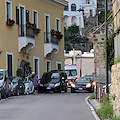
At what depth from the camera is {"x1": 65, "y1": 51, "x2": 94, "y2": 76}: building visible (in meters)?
80.2

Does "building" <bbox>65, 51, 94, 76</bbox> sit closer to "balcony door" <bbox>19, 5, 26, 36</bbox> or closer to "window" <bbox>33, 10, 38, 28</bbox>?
"window" <bbox>33, 10, 38, 28</bbox>

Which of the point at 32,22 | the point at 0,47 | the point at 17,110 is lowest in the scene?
the point at 17,110

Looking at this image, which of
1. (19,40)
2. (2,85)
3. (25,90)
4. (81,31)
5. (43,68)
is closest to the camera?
(2,85)

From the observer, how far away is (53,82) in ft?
126

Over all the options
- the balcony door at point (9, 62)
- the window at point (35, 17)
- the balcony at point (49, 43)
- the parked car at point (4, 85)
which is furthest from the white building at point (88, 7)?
the parked car at point (4, 85)

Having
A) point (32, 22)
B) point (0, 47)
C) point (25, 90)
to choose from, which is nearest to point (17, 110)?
point (25, 90)

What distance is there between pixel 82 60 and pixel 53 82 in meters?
43.2

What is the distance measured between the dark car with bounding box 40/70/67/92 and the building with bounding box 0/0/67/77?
3039mm

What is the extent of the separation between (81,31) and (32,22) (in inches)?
2726

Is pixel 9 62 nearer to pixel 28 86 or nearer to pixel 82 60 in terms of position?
pixel 28 86

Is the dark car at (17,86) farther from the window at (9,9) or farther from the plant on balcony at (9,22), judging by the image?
the window at (9,9)

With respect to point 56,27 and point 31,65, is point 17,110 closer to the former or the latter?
point 31,65

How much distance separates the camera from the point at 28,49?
42.7 metres

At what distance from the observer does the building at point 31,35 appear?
3922 centimetres
